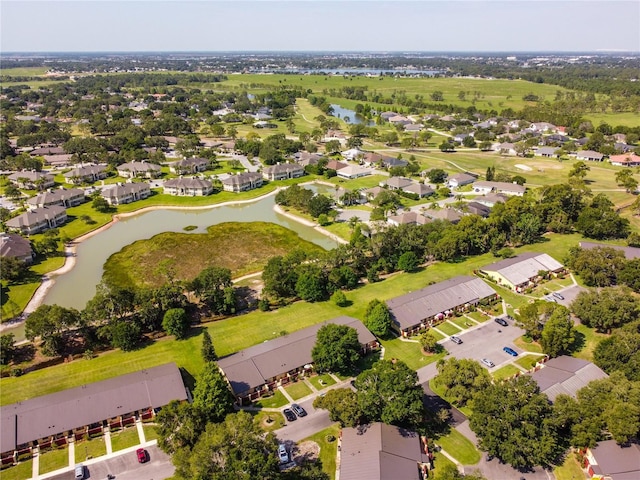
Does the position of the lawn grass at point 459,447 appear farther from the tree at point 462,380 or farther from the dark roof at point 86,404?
the dark roof at point 86,404

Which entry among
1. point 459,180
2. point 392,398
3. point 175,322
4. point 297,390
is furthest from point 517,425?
point 459,180

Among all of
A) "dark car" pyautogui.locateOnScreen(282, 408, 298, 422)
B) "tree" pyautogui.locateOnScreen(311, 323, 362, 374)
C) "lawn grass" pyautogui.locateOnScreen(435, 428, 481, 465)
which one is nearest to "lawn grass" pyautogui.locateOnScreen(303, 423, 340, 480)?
"dark car" pyautogui.locateOnScreen(282, 408, 298, 422)

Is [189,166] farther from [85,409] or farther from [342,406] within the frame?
[342,406]

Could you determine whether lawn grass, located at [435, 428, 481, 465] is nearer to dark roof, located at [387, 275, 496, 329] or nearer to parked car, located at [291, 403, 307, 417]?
parked car, located at [291, 403, 307, 417]

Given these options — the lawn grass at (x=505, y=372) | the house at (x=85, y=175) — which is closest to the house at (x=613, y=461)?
the lawn grass at (x=505, y=372)

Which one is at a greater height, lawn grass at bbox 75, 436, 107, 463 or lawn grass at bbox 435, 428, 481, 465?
lawn grass at bbox 75, 436, 107, 463

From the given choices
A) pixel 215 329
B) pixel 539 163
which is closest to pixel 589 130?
pixel 539 163
